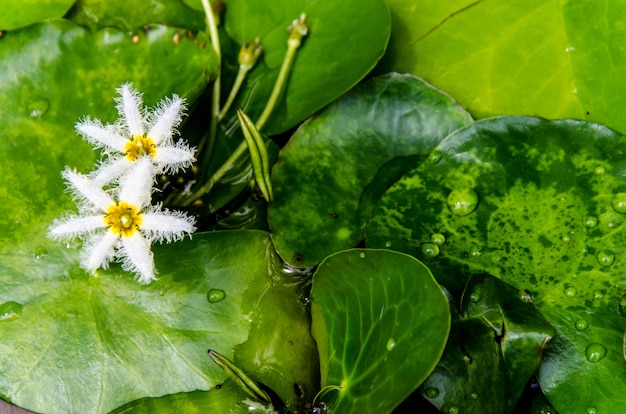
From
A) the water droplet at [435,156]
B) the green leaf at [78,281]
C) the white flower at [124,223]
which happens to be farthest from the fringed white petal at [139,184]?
the water droplet at [435,156]

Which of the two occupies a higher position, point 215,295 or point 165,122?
point 165,122

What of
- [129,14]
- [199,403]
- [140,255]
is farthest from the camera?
[129,14]

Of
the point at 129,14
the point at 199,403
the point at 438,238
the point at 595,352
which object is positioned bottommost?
the point at 199,403

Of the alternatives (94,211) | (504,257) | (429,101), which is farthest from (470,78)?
(94,211)

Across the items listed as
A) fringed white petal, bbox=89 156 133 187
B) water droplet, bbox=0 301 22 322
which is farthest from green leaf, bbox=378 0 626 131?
water droplet, bbox=0 301 22 322

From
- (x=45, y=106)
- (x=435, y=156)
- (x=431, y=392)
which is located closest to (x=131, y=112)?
(x=45, y=106)

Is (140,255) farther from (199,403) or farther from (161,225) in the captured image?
(199,403)
